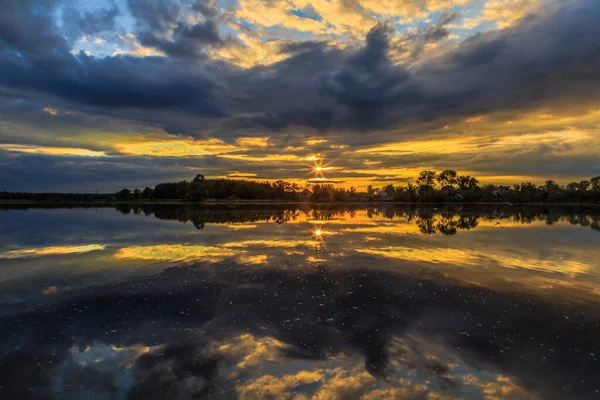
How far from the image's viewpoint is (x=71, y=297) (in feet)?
43.9

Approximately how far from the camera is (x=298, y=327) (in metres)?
10.6

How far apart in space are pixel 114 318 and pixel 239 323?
4.31 metres

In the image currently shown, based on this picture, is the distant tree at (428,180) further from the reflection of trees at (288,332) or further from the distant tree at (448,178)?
the reflection of trees at (288,332)

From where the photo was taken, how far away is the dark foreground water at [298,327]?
7516mm

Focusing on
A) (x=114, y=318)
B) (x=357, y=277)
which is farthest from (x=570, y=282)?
(x=114, y=318)

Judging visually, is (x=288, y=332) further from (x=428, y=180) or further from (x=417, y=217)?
(x=428, y=180)

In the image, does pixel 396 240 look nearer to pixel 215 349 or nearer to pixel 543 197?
pixel 215 349

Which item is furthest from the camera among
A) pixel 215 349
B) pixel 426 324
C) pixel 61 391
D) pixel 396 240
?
pixel 396 240

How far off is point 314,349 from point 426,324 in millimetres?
4150

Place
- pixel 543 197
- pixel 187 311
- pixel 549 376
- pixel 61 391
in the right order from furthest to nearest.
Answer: pixel 543 197 → pixel 187 311 → pixel 549 376 → pixel 61 391

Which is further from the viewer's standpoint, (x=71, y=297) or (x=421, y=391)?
(x=71, y=297)

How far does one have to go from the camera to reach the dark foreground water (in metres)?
7.52

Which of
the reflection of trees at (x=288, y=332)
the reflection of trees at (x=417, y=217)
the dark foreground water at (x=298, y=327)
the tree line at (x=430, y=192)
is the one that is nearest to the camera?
the dark foreground water at (x=298, y=327)

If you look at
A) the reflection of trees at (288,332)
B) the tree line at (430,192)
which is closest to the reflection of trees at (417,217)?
the reflection of trees at (288,332)
